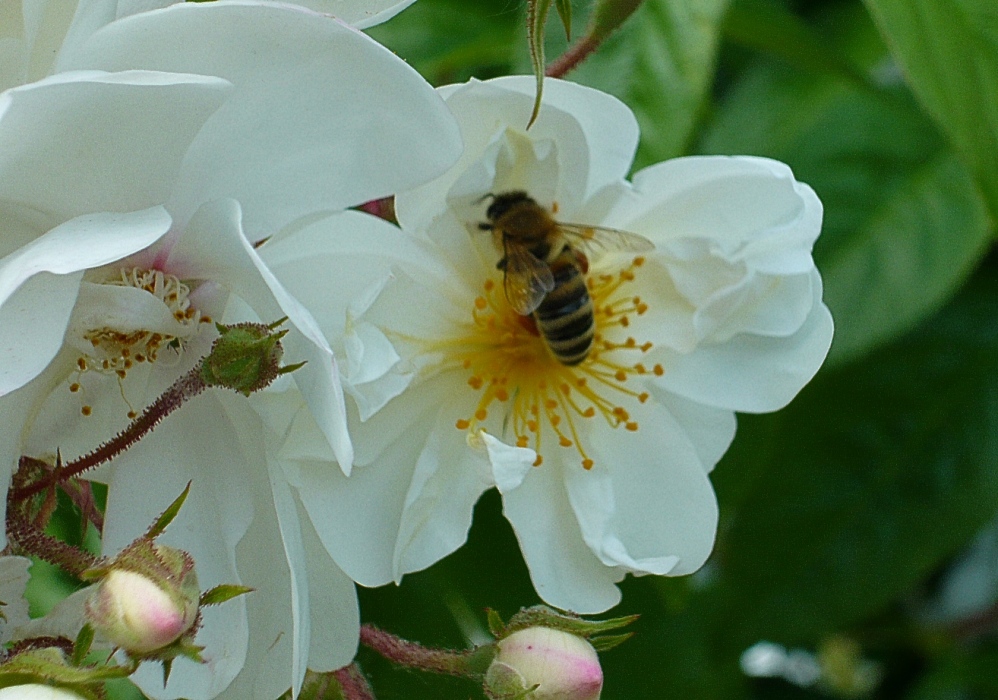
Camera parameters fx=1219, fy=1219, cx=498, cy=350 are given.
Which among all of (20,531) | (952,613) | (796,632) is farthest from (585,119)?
(952,613)

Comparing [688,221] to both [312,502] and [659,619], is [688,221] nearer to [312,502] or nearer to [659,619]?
[312,502]

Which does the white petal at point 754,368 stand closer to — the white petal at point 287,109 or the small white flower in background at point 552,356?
the small white flower in background at point 552,356

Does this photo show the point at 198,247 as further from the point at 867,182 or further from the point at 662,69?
the point at 867,182

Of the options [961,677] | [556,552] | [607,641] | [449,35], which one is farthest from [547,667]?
[961,677]

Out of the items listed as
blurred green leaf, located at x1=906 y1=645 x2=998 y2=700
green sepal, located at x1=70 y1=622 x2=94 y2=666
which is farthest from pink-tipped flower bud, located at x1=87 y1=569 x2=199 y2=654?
blurred green leaf, located at x1=906 y1=645 x2=998 y2=700

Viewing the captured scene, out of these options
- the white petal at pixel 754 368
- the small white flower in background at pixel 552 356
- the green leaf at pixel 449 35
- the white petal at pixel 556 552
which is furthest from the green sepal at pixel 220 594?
the green leaf at pixel 449 35

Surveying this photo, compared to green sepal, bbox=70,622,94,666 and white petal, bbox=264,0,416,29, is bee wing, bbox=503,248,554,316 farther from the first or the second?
green sepal, bbox=70,622,94,666
